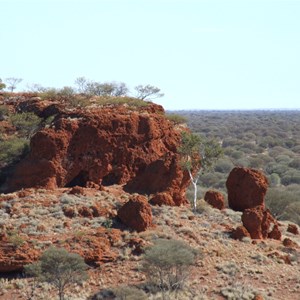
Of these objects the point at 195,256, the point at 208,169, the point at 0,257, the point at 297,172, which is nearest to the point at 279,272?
the point at 195,256

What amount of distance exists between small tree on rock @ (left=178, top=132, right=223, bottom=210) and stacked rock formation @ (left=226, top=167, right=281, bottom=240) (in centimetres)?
126

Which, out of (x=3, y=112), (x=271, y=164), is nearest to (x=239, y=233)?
(x=3, y=112)

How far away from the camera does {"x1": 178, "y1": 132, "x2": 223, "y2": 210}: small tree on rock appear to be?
83.4ft

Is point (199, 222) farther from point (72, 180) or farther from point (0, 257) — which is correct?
point (0, 257)

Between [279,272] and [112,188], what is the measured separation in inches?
349

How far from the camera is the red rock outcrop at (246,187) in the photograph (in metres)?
25.3

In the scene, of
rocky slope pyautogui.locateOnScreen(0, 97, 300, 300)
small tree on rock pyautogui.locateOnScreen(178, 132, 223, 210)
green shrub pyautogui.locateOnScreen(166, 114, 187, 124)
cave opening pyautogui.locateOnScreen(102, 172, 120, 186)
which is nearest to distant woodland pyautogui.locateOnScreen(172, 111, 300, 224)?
small tree on rock pyautogui.locateOnScreen(178, 132, 223, 210)

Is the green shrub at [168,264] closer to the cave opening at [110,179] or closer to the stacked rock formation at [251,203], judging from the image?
the stacked rock formation at [251,203]

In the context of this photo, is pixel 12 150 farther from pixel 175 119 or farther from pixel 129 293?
pixel 129 293

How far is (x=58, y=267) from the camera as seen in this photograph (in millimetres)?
16828

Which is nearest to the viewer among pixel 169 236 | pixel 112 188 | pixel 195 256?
pixel 195 256

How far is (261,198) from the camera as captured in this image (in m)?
25.4

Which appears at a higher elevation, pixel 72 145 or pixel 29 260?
pixel 72 145

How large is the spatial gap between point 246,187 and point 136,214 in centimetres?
718
